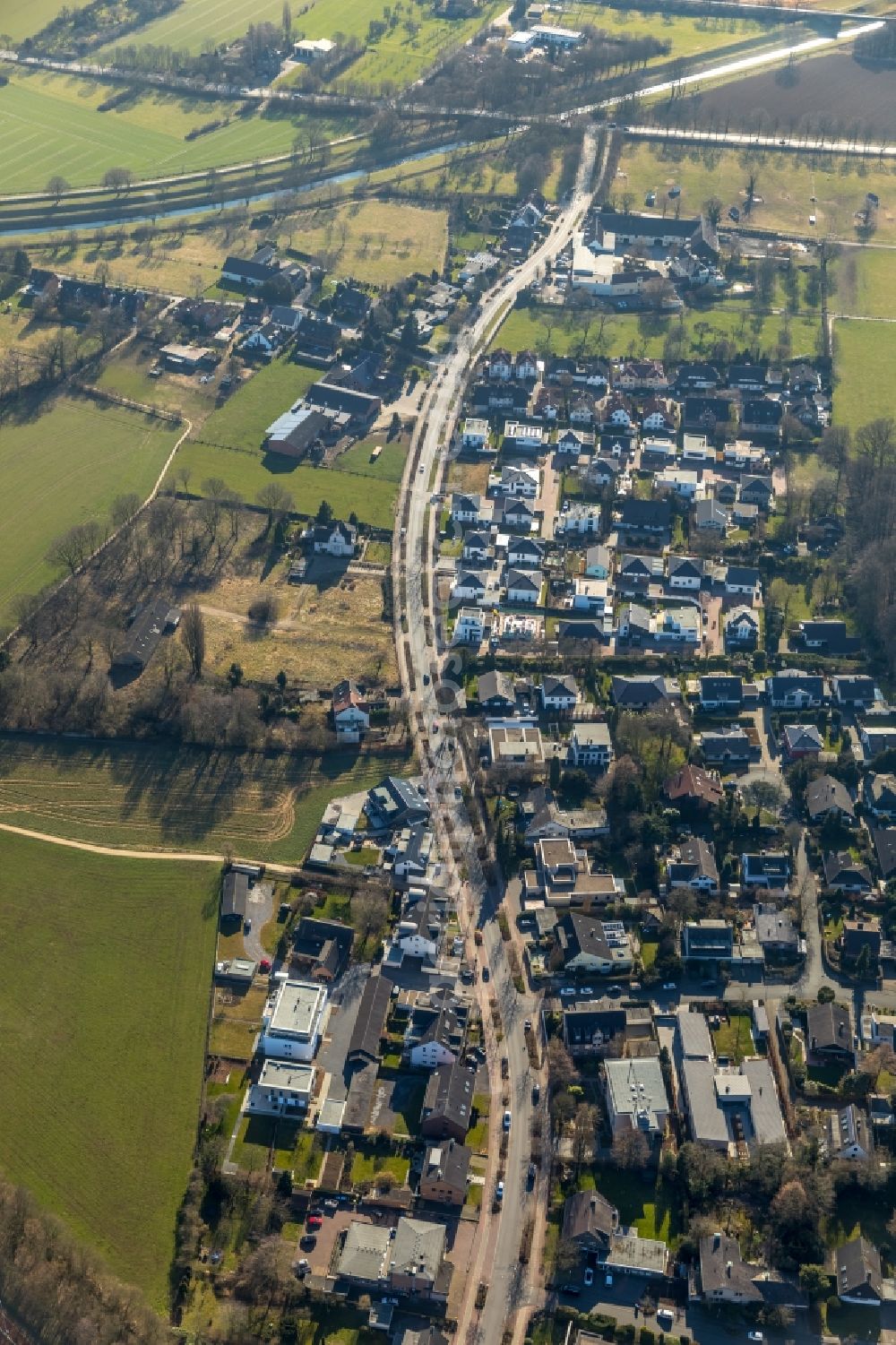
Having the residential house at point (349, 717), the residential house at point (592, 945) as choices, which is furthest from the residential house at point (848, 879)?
the residential house at point (349, 717)

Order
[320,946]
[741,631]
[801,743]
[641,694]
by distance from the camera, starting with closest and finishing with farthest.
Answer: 1. [320,946]
2. [801,743]
3. [641,694]
4. [741,631]

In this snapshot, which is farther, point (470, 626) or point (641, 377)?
point (641, 377)

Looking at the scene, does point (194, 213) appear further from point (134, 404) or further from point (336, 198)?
point (134, 404)

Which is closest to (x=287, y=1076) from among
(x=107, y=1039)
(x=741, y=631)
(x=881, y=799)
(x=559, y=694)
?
(x=107, y=1039)

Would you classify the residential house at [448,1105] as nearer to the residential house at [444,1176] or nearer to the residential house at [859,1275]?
the residential house at [444,1176]

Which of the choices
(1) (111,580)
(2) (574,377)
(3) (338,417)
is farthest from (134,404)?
(2) (574,377)

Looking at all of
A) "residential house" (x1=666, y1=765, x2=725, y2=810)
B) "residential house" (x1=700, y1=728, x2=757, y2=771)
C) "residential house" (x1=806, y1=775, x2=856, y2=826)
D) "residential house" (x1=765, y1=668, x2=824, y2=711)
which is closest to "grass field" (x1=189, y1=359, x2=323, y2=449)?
"residential house" (x1=700, y1=728, x2=757, y2=771)

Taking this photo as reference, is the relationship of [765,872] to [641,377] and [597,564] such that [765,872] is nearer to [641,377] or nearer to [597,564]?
[597,564]
